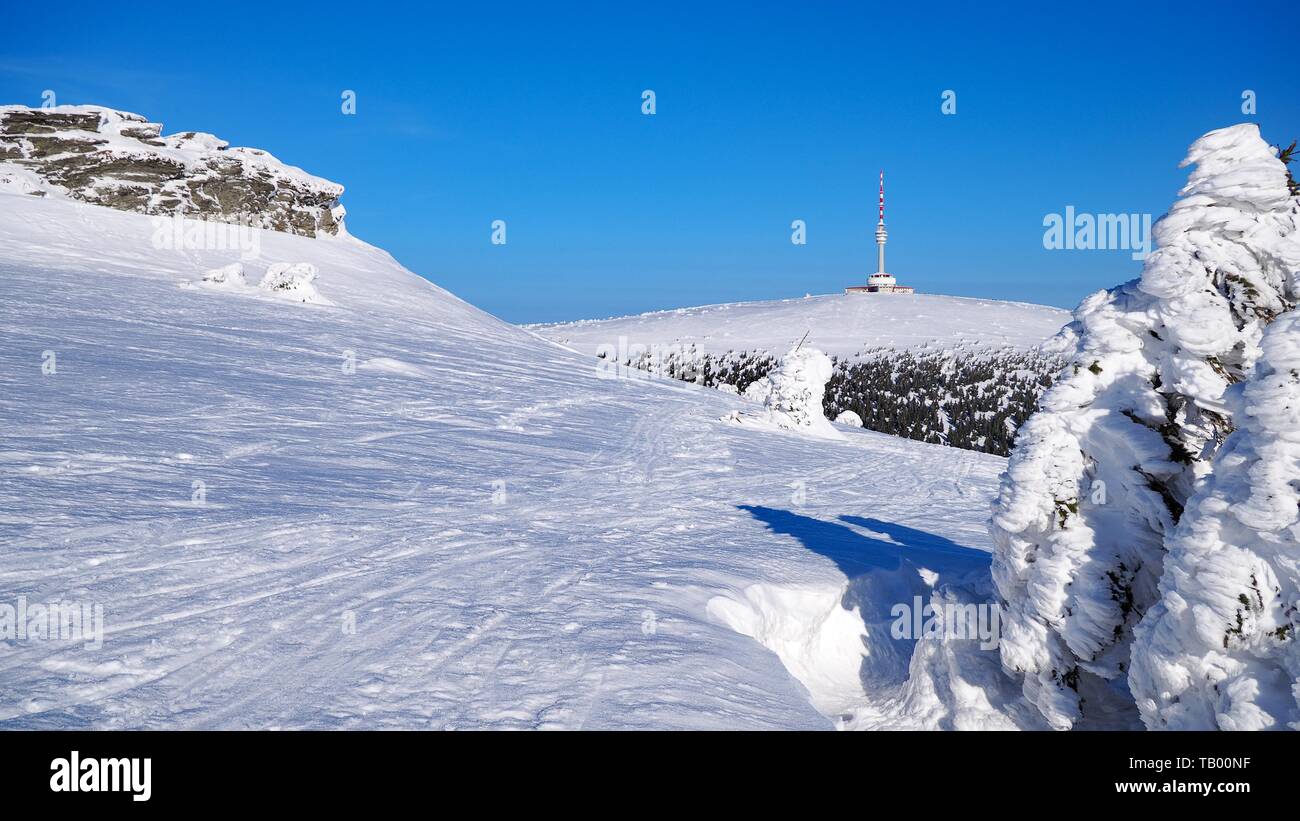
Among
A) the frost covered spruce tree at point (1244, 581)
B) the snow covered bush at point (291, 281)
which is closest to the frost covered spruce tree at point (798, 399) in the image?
the snow covered bush at point (291, 281)

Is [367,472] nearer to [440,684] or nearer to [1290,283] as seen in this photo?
[440,684]

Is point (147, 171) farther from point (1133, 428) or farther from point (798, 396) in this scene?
point (1133, 428)

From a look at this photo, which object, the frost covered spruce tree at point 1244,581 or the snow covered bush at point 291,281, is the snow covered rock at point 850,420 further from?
the frost covered spruce tree at point 1244,581

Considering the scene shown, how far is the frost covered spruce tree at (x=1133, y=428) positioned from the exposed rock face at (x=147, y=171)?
125 ft

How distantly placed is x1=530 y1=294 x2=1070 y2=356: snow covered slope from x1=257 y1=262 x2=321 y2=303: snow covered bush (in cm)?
2874

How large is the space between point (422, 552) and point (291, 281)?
1991 centimetres

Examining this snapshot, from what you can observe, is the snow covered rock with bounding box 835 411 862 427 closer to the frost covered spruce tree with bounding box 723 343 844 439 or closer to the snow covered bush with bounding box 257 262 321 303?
the frost covered spruce tree with bounding box 723 343 844 439

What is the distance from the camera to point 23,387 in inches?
422

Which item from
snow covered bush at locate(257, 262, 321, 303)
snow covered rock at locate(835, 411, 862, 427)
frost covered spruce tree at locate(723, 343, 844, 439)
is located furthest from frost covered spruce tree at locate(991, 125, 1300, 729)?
snow covered bush at locate(257, 262, 321, 303)

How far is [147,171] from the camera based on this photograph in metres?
35.4

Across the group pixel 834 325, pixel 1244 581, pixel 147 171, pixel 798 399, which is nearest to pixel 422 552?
pixel 1244 581

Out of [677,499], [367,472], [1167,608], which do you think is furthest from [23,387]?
[1167,608]

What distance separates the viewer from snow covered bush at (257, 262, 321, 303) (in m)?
24.3

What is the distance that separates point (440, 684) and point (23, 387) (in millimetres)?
9450
